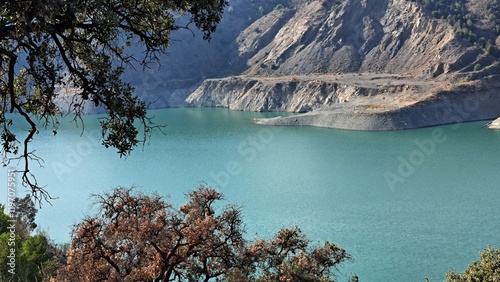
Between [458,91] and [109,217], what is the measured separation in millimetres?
59048

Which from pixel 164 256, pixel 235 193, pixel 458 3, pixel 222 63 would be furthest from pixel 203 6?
pixel 222 63

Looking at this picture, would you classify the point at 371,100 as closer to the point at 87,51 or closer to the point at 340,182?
the point at 340,182

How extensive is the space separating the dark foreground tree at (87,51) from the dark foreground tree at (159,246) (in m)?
3.05

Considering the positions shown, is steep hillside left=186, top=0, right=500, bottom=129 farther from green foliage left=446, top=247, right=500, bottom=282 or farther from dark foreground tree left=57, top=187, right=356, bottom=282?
dark foreground tree left=57, top=187, right=356, bottom=282

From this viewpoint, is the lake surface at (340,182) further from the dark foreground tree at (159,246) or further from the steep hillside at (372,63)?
the steep hillside at (372,63)

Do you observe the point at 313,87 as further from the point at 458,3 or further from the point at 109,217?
the point at 109,217

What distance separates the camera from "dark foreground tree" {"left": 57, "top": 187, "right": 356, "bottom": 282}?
8.79 meters

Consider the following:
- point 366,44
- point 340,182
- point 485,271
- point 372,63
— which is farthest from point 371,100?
point 485,271

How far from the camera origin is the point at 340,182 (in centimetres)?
3484

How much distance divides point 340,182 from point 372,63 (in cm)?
4769

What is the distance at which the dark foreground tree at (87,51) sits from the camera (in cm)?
479

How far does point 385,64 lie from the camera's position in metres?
77.4

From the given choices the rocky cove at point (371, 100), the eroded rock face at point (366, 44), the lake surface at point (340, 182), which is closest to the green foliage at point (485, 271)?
the lake surface at point (340, 182)

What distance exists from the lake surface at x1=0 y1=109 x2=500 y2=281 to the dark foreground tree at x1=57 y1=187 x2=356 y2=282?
4171mm
